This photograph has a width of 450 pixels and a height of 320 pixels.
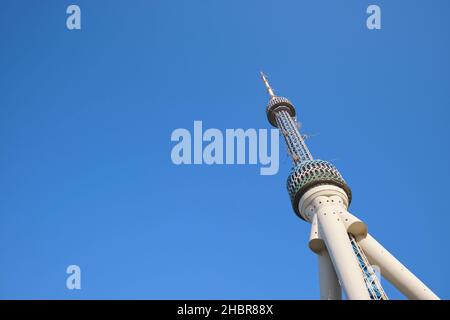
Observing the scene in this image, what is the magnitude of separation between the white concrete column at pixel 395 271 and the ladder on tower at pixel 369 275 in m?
0.59

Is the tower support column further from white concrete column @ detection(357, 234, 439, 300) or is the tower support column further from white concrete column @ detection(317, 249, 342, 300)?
white concrete column @ detection(357, 234, 439, 300)

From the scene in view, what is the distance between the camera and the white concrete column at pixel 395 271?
33562 mm

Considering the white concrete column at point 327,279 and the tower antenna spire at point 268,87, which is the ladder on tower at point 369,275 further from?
the tower antenna spire at point 268,87

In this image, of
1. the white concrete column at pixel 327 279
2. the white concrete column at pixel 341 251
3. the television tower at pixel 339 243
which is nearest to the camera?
the white concrete column at pixel 341 251

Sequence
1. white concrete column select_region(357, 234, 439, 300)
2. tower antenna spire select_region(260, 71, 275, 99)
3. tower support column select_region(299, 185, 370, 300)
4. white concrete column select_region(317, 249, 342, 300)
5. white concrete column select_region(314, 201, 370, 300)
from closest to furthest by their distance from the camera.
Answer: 1. white concrete column select_region(314, 201, 370, 300)
2. tower support column select_region(299, 185, 370, 300)
3. white concrete column select_region(357, 234, 439, 300)
4. white concrete column select_region(317, 249, 342, 300)
5. tower antenna spire select_region(260, 71, 275, 99)

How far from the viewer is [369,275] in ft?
116

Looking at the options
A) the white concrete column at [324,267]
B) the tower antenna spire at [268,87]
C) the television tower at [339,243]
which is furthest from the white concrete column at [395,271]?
the tower antenna spire at [268,87]

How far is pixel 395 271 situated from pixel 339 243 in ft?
15.2

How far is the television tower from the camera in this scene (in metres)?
33.1

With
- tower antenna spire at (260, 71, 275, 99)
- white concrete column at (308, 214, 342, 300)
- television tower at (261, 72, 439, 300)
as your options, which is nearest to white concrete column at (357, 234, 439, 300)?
television tower at (261, 72, 439, 300)

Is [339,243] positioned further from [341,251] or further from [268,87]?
[268,87]

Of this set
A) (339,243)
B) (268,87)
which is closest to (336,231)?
(339,243)
